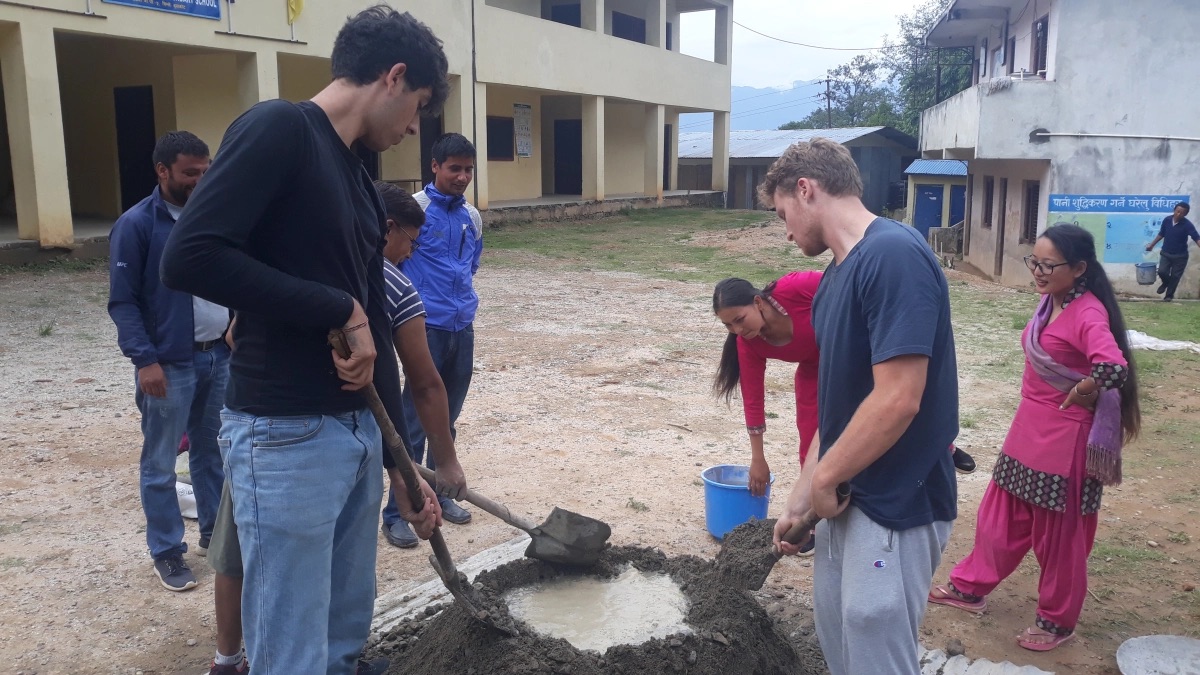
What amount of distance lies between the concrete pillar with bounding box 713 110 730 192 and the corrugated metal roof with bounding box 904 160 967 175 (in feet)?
18.8

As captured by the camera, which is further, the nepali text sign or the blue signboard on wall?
the nepali text sign

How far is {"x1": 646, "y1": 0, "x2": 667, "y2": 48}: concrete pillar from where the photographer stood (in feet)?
74.6

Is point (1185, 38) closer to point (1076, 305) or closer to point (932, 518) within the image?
point (1076, 305)

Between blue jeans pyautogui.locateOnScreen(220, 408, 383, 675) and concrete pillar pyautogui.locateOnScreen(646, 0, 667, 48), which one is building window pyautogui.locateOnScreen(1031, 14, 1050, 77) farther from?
blue jeans pyautogui.locateOnScreen(220, 408, 383, 675)

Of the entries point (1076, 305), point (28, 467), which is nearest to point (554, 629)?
point (1076, 305)

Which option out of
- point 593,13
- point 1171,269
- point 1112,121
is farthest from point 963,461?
point 593,13

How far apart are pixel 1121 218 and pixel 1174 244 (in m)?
1.22

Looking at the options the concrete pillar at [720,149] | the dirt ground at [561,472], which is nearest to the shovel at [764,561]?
the dirt ground at [561,472]

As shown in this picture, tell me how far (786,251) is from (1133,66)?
6536mm

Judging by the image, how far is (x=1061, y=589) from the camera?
3.21m

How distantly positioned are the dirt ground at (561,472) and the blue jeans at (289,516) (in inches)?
54.2

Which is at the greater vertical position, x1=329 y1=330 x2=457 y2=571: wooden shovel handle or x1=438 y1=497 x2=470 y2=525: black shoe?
x1=329 y1=330 x2=457 y2=571: wooden shovel handle

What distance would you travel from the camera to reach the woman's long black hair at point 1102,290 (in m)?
3.18

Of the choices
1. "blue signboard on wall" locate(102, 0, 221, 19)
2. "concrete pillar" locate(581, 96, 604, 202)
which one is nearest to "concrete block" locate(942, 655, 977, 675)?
"blue signboard on wall" locate(102, 0, 221, 19)
